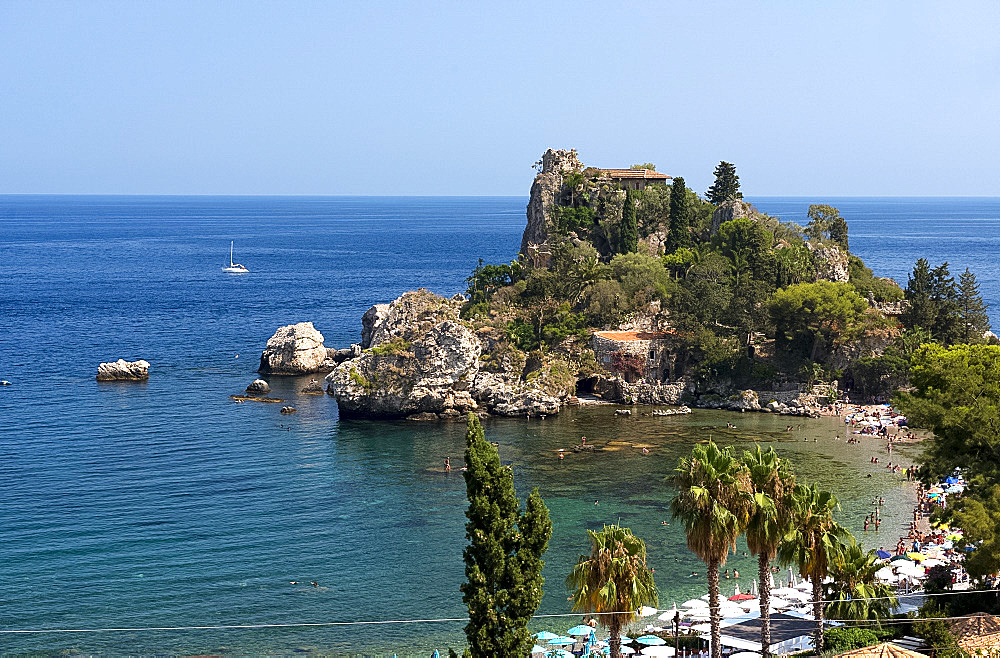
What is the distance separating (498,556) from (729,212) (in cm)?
7244

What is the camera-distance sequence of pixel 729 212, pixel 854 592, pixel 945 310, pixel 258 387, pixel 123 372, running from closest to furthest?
pixel 854 592, pixel 945 310, pixel 258 387, pixel 123 372, pixel 729 212

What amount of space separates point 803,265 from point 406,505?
46.6m

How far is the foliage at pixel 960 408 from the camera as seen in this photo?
3541 centimetres

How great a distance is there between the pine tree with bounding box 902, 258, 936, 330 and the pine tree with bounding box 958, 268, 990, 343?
7.58ft

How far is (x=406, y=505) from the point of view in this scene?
5694cm

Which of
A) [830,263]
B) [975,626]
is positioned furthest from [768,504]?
[830,263]

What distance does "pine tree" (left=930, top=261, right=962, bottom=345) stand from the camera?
7644 cm

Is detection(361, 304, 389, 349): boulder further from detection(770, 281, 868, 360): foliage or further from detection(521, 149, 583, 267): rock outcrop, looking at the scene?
detection(770, 281, 868, 360): foliage

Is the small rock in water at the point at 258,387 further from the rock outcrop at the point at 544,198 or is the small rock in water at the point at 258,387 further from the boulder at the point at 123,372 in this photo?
the rock outcrop at the point at 544,198

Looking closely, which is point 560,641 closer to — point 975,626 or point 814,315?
point 975,626

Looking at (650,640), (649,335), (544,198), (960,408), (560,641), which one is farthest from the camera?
(544,198)

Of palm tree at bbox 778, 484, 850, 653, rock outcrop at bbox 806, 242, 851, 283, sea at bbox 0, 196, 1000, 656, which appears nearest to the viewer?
palm tree at bbox 778, 484, 850, 653

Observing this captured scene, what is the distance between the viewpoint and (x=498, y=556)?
27.4 m

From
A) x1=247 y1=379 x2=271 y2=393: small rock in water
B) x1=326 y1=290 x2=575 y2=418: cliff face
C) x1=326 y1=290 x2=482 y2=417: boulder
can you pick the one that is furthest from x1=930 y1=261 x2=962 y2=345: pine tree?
x1=247 y1=379 x2=271 y2=393: small rock in water
